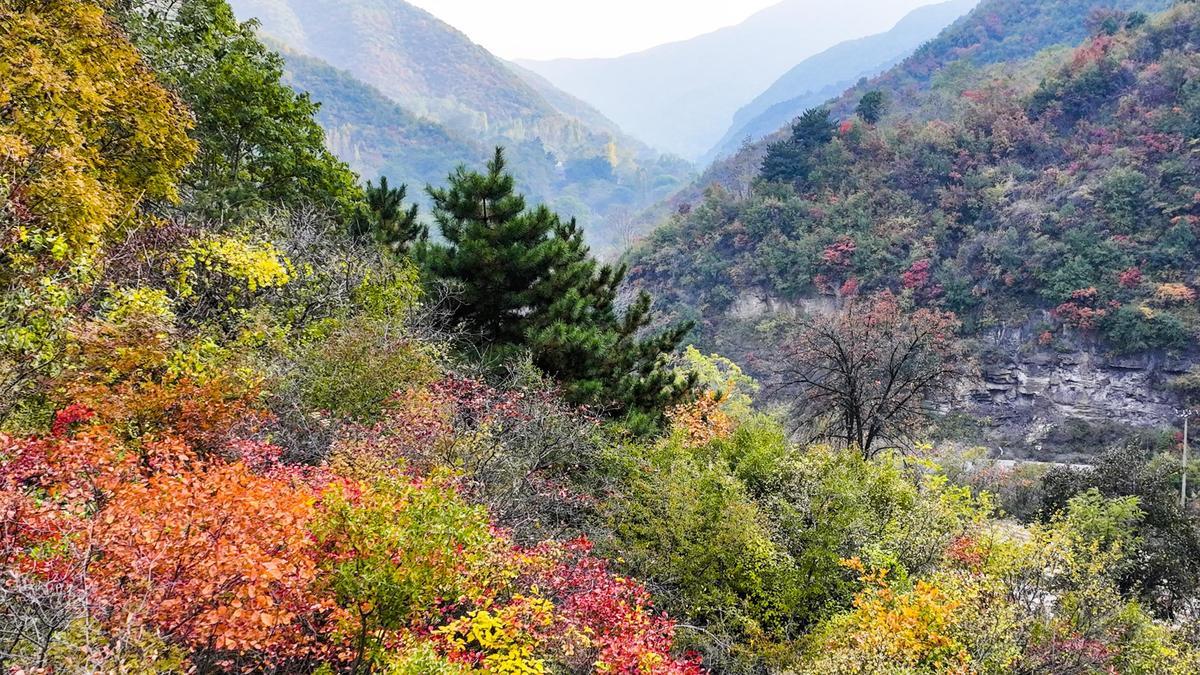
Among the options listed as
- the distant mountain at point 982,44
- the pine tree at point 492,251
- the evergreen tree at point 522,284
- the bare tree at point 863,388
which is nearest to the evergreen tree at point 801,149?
the distant mountain at point 982,44

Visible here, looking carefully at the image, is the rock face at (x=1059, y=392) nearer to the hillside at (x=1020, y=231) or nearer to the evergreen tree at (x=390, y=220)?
the hillside at (x=1020, y=231)

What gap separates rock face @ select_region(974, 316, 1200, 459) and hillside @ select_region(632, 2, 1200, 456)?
9 centimetres

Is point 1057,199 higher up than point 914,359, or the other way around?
point 1057,199

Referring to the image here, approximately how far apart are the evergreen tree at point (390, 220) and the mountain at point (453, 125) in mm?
61191

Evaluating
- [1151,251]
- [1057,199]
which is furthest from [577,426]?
[1057,199]

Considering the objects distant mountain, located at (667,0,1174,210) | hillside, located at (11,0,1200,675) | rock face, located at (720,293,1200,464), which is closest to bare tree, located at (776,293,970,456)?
hillside, located at (11,0,1200,675)

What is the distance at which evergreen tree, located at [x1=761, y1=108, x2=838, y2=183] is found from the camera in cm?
5188

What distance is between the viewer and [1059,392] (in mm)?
34906

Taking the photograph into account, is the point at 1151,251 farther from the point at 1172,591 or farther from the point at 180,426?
the point at 180,426

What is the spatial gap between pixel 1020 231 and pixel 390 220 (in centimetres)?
3843

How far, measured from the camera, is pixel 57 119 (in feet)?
25.1

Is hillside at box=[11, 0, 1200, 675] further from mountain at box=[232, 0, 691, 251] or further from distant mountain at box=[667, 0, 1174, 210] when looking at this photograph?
mountain at box=[232, 0, 691, 251]

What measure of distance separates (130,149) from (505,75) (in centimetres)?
19813

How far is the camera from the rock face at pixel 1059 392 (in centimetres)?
3212
